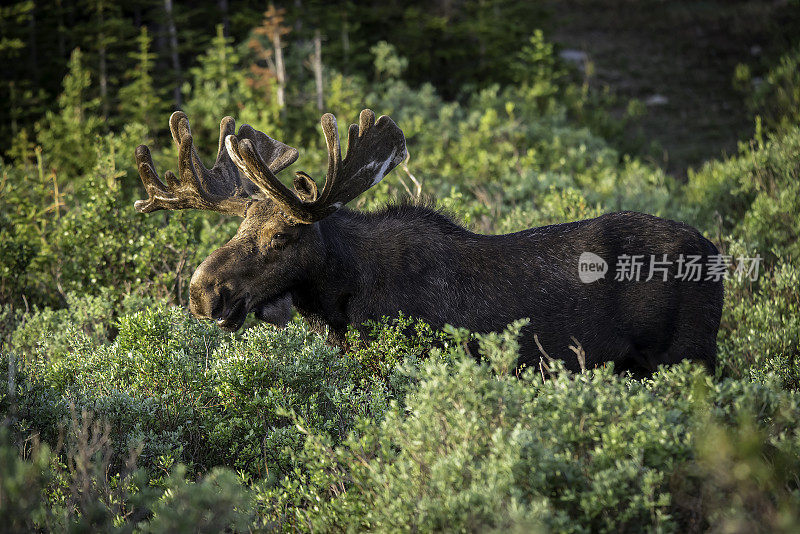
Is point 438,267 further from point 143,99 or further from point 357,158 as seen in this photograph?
point 143,99

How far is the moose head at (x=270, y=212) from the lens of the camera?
14.6 ft

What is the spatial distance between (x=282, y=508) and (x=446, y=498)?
1044 millimetres

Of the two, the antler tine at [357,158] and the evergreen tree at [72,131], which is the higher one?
the antler tine at [357,158]

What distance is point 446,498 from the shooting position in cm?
286

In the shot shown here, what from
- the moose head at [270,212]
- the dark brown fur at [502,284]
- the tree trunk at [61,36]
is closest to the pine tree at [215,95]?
the tree trunk at [61,36]

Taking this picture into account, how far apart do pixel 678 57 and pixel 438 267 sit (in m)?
24.0

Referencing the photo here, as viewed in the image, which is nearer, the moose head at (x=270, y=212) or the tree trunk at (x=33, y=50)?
the moose head at (x=270, y=212)

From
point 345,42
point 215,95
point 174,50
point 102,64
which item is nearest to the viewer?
point 215,95

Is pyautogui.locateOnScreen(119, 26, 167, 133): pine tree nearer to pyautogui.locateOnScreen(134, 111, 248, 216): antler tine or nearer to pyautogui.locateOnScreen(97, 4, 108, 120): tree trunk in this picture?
pyautogui.locateOnScreen(97, 4, 108, 120): tree trunk

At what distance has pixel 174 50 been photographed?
46.9 feet

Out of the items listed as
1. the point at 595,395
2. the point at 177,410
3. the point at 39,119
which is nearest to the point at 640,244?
the point at 595,395

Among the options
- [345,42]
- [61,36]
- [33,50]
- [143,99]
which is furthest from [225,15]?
[33,50]

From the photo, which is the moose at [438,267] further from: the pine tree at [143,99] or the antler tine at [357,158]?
the pine tree at [143,99]

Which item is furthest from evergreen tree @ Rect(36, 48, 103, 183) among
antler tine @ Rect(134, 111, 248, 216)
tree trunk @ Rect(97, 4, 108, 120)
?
antler tine @ Rect(134, 111, 248, 216)
